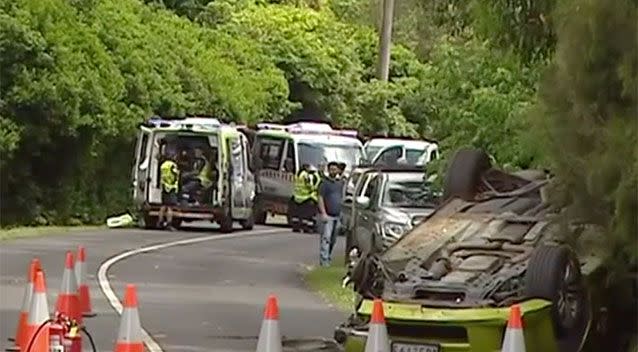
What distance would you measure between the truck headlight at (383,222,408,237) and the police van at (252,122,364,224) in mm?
17532

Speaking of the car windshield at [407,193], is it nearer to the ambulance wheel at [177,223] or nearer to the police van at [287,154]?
the ambulance wheel at [177,223]

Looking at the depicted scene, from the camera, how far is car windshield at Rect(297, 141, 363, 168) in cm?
4300

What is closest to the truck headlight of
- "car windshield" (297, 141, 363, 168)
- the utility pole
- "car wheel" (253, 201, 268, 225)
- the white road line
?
the white road line

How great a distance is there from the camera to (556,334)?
1154cm

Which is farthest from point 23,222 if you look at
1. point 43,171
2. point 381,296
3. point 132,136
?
point 381,296

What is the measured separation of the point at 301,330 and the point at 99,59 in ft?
74.6

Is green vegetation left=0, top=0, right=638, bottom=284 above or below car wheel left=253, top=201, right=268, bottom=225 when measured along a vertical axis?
above

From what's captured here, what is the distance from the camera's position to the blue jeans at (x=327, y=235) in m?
27.9

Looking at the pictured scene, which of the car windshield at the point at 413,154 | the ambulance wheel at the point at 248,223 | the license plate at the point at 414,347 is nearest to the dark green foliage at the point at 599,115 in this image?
the license plate at the point at 414,347

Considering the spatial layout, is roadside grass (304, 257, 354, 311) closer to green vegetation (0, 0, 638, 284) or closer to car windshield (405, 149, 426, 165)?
green vegetation (0, 0, 638, 284)

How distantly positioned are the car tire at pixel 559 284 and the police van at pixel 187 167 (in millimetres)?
25215

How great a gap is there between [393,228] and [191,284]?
3226 millimetres

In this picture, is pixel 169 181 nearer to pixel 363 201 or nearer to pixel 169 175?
pixel 169 175

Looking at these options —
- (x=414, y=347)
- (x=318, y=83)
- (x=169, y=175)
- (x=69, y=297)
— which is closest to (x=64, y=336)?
(x=69, y=297)
